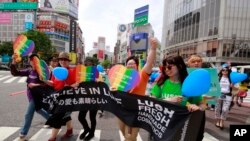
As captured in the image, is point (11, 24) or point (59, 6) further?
point (59, 6)

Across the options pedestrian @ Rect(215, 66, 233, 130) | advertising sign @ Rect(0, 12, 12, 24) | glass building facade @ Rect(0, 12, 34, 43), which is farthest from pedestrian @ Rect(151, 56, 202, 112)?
advertising sign @ Rect(0, 12, 12, 24)

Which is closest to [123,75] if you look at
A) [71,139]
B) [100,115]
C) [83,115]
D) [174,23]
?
[83,115]

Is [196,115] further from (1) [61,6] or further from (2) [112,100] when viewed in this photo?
(1) [61,6]

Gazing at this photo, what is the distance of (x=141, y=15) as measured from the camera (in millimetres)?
48969

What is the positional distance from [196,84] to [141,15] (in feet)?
154

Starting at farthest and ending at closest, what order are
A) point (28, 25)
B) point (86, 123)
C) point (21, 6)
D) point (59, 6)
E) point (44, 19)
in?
point (59, 6) < point (44, 19) < point (28, 25) < point (21, 6) < point (86, 123)

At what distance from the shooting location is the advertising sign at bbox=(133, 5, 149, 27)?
47.7m

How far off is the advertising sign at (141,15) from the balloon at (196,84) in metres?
45.0

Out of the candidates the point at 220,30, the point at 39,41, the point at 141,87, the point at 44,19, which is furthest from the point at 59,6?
the point at 141,87

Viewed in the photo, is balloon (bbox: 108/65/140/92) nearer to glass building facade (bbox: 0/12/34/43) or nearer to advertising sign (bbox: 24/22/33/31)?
advertising sign (bbox: 24/22/33/31)

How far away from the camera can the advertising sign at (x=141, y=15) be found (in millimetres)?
47737

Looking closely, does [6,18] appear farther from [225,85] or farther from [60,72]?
[60,72]

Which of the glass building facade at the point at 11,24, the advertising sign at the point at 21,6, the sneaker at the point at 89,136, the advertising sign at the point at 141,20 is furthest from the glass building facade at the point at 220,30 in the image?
the glass building facade at the point at 11,24

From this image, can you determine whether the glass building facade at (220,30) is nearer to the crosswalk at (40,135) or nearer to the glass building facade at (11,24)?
the crosswalk at (40,135)
